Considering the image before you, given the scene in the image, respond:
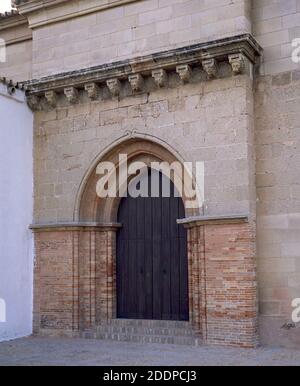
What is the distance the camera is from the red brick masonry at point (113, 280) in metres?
8.51

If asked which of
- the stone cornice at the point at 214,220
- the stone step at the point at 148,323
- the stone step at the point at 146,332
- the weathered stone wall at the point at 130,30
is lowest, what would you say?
the stone step at the point at 146,332

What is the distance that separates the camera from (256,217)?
28.9ft

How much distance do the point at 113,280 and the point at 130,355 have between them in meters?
2.11

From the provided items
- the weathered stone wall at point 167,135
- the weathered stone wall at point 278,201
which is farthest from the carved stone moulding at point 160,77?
the weathered stone wall at point 278,201

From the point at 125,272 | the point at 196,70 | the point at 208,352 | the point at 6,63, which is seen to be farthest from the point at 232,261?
the point at 6,63

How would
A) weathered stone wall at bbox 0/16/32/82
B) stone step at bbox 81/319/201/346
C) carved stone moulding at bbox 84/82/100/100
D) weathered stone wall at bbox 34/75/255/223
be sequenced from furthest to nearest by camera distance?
weathered stone wall at bbox 0/16/32/82
carved stone moulding at bbox 84/82/100/100
stone step at bbox 81/319/201/346
weathered stone wall at bbox 34/75/255/223

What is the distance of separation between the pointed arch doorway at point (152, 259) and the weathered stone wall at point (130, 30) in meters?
2.20

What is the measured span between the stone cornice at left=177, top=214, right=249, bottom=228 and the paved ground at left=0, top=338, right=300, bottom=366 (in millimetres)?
1812

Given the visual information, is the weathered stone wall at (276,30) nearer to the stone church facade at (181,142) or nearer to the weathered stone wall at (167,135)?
the stone church facade at (181,142)

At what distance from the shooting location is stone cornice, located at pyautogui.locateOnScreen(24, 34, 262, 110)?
865 centimetres

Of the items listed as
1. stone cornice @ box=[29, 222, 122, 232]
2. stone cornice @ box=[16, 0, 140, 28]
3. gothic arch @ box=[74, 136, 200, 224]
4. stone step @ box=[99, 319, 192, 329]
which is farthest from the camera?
stone cornice @ box=[16, 0, 140, 28]

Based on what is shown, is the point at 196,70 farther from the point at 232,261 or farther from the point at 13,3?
the point at 13,3

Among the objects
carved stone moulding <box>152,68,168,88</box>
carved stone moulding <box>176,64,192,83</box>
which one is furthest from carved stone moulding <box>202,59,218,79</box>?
carved stone moulding <box>152,68,168,88</box>

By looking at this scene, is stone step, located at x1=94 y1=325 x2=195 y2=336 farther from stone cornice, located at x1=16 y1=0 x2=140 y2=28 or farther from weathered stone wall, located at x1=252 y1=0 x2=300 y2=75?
stone cornice, located at x1=16 y1=0 x2=140 y2=28
